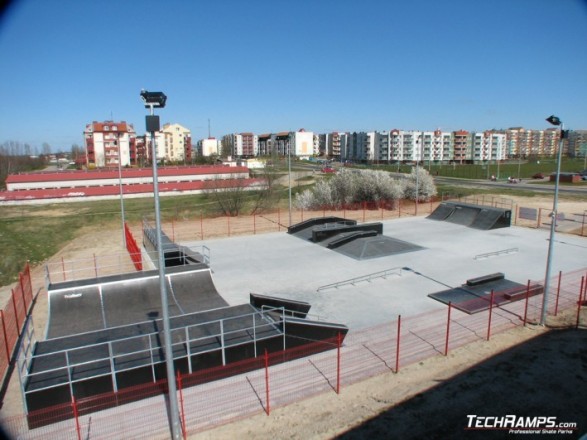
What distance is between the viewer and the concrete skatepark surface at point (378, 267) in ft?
50.0

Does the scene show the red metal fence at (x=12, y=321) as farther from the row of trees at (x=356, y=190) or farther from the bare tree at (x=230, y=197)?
the row of trees at (x=356, y=190)

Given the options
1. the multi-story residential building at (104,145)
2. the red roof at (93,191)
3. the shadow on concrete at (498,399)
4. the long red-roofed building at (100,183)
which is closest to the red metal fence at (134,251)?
the shadow on concrete at (498,399)

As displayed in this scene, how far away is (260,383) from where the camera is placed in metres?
10.1

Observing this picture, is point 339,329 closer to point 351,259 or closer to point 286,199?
point 351,259

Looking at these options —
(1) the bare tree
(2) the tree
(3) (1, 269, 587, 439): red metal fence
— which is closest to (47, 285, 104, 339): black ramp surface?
(3) (1, 269, 587, 439): red metal fence

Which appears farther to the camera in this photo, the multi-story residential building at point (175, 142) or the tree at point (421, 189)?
the multi-story residential building at point (175, 142)

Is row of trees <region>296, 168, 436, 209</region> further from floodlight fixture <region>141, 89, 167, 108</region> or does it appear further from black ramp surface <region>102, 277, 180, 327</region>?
floodlight fixture <region>141, 89, 167, 108</region>

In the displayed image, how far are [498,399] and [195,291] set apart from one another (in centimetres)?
1061

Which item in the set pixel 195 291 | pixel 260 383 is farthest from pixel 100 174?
pixel 260 383

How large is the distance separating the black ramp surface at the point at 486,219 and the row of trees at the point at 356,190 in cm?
1242

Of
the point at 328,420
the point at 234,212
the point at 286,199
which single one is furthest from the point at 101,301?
the point at 286,199

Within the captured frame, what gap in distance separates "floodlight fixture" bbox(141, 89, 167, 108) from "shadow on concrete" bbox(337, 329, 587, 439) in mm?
7210

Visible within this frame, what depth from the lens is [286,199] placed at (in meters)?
52.2

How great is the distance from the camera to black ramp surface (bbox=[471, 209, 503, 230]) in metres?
29.0
